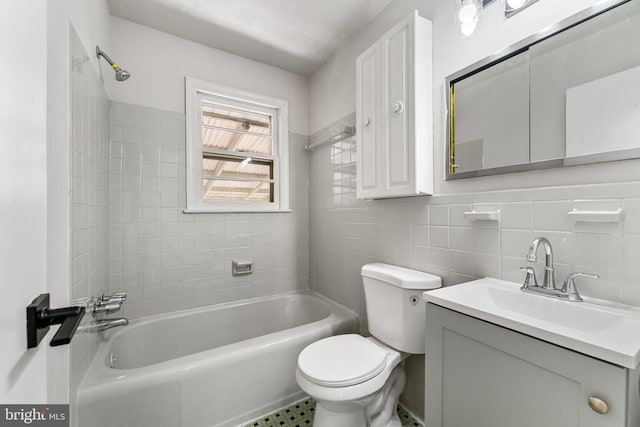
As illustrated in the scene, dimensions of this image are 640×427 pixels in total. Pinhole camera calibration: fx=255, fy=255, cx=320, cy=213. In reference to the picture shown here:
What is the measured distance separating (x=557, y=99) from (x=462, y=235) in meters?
0.65

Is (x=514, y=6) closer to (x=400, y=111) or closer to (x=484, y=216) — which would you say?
(x=400, y=111)

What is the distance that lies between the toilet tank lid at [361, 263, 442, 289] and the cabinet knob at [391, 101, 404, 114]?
89 centimetres

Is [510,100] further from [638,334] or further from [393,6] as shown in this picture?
[393,6]

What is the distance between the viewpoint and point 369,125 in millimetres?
1601

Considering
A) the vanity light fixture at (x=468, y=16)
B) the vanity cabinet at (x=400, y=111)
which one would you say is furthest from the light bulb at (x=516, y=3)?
the vanity cabinet at (x=400, y=111)

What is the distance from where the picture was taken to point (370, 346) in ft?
4.53

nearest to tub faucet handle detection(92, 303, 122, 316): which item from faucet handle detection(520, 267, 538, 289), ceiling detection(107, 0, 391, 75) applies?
ceiling detection(107, 0, 391, 75)

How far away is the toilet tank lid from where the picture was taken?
4.23 ft

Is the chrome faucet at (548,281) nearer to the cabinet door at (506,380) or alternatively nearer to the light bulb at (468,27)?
the cabinet door at (506,380)

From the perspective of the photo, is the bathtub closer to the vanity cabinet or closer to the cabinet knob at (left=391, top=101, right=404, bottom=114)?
the vanity cabinet

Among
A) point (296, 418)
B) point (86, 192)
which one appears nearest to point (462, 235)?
point (296, 418)

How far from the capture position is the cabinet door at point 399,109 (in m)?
1.36

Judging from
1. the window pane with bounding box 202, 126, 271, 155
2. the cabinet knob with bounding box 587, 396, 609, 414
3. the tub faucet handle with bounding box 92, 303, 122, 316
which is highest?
the window pane with bounding box 202, 126, 271, 155

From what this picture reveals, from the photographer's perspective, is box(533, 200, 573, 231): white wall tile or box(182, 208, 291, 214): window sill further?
box(182, 208, 291, 214): window sill
